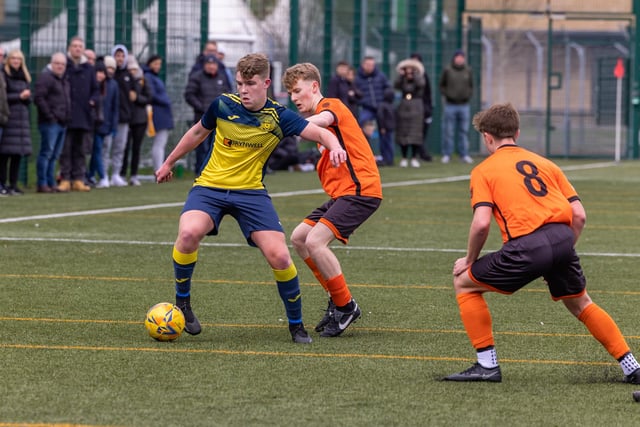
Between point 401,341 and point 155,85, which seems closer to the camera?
point 401,341

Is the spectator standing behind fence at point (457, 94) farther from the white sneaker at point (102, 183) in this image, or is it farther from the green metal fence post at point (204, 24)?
the white sneaker at point (102, 183)

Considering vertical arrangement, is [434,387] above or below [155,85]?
below

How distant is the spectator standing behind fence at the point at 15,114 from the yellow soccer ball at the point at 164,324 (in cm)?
1075

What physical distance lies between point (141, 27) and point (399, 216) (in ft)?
28.0

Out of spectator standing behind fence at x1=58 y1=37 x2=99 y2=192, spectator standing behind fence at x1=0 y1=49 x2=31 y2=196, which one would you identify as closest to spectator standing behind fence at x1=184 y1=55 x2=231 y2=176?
spectator standing behind fence at x1=58 y1=37 x2=99 y2=192

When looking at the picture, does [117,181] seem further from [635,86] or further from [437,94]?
[635,86]

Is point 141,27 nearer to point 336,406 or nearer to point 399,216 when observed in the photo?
Result: point 399,216

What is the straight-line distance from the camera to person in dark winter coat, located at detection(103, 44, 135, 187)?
2044 centimetres

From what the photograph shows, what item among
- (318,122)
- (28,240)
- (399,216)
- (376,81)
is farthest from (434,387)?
(376,81)

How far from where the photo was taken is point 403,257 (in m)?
12.5

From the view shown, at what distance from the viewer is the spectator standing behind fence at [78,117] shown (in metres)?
19.1

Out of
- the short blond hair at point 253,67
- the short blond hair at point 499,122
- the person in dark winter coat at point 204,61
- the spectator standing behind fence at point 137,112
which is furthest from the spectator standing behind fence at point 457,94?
the short blond hair at point 499,122

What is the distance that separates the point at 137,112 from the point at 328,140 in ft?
43.8

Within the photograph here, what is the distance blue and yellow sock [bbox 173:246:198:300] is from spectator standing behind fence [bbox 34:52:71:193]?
34.9 feet
